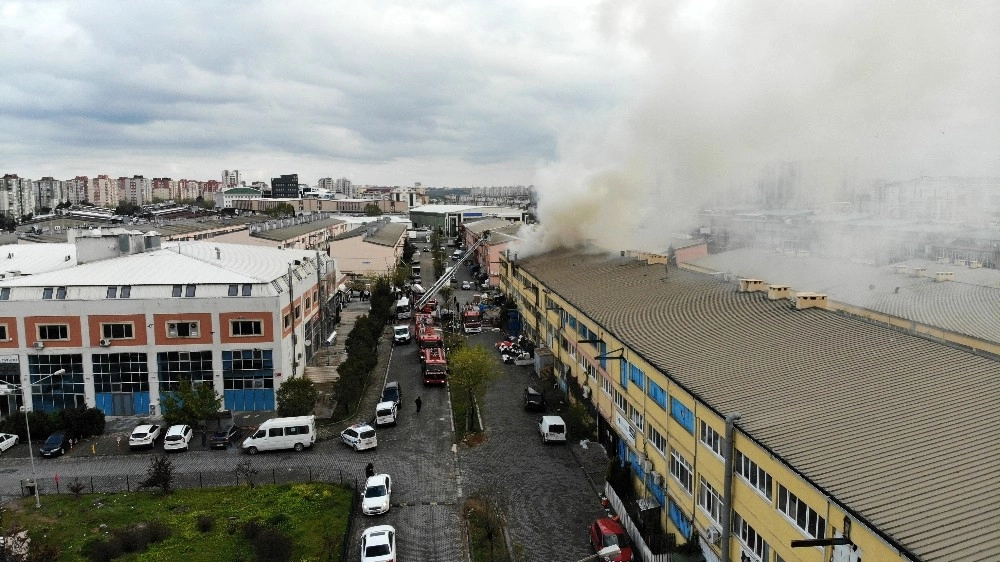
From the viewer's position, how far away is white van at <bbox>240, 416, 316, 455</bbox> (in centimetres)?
1953

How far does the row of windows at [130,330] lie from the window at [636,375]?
13.1m

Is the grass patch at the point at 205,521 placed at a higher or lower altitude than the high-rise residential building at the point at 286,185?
lower

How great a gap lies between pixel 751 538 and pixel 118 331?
20.5m

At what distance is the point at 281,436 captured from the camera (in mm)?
19641

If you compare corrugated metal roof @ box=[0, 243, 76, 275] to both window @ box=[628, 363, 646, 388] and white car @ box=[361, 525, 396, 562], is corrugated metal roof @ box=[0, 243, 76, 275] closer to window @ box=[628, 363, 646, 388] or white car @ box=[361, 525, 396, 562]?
white car @ box=[361, 525, 396, 562]

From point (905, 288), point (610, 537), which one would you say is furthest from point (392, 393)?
point (905, 288)

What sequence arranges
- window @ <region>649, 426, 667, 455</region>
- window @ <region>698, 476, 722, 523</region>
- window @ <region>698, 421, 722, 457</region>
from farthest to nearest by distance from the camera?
window @ <region>649, 426, 667, 455</region> → window @ <region>698, 476, 722, 523</region> → window @ <region>698, 421, 722, 457</region>

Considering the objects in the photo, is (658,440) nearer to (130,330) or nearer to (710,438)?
(710,438)

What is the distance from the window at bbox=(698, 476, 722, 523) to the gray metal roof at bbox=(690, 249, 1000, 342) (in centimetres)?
900

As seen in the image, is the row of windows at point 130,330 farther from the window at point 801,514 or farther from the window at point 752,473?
the window at point 801,514

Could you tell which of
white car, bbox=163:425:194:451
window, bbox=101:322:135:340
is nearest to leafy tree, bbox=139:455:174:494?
white car, bbox=163:425:194:451

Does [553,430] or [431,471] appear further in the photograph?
[553,430]

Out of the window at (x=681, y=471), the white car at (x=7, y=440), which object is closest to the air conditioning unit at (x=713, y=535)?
the window at (x=681, y=471)

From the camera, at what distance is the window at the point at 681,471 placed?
1294cm
